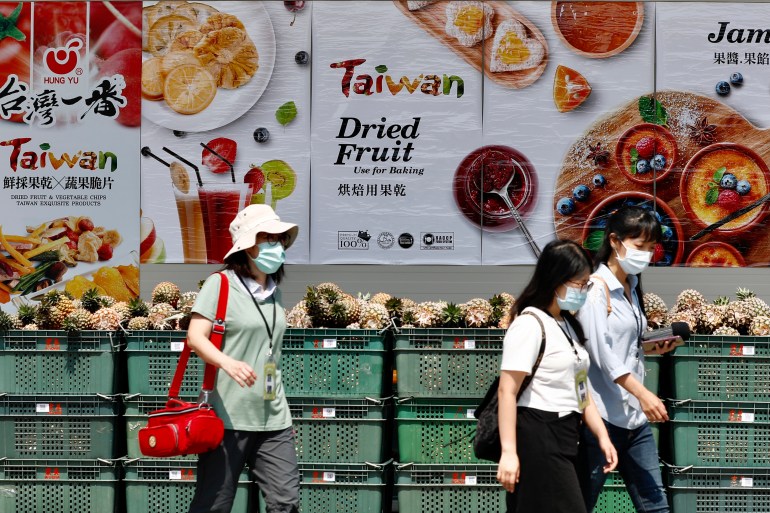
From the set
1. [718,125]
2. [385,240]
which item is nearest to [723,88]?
[718,125]

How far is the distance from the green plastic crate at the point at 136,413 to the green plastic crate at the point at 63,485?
188 millimetres

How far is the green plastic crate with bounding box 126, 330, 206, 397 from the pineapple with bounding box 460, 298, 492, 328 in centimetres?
180

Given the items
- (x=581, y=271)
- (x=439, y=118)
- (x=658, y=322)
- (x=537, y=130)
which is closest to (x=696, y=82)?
(x=537, y=130)

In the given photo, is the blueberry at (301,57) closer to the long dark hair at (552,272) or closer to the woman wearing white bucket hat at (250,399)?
the woman wearing white bucket hat at (250,399)

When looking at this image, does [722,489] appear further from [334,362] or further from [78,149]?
[78,149]

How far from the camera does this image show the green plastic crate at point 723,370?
684cm

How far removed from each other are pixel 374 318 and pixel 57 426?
2.25m

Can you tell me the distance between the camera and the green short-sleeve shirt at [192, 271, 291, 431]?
5.04m

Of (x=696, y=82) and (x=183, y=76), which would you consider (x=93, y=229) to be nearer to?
(x=183, y=76)

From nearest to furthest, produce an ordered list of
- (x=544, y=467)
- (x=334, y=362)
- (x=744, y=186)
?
1. (x=544, y=467)
2. (x=334, y=362)
3. (x=744, y=186)

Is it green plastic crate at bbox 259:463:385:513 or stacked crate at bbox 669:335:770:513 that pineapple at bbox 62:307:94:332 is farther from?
stacked crate at bbox 669:335:770:513

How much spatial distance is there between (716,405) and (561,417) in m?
2.70

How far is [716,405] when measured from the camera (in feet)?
22.4

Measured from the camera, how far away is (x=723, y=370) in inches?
270
